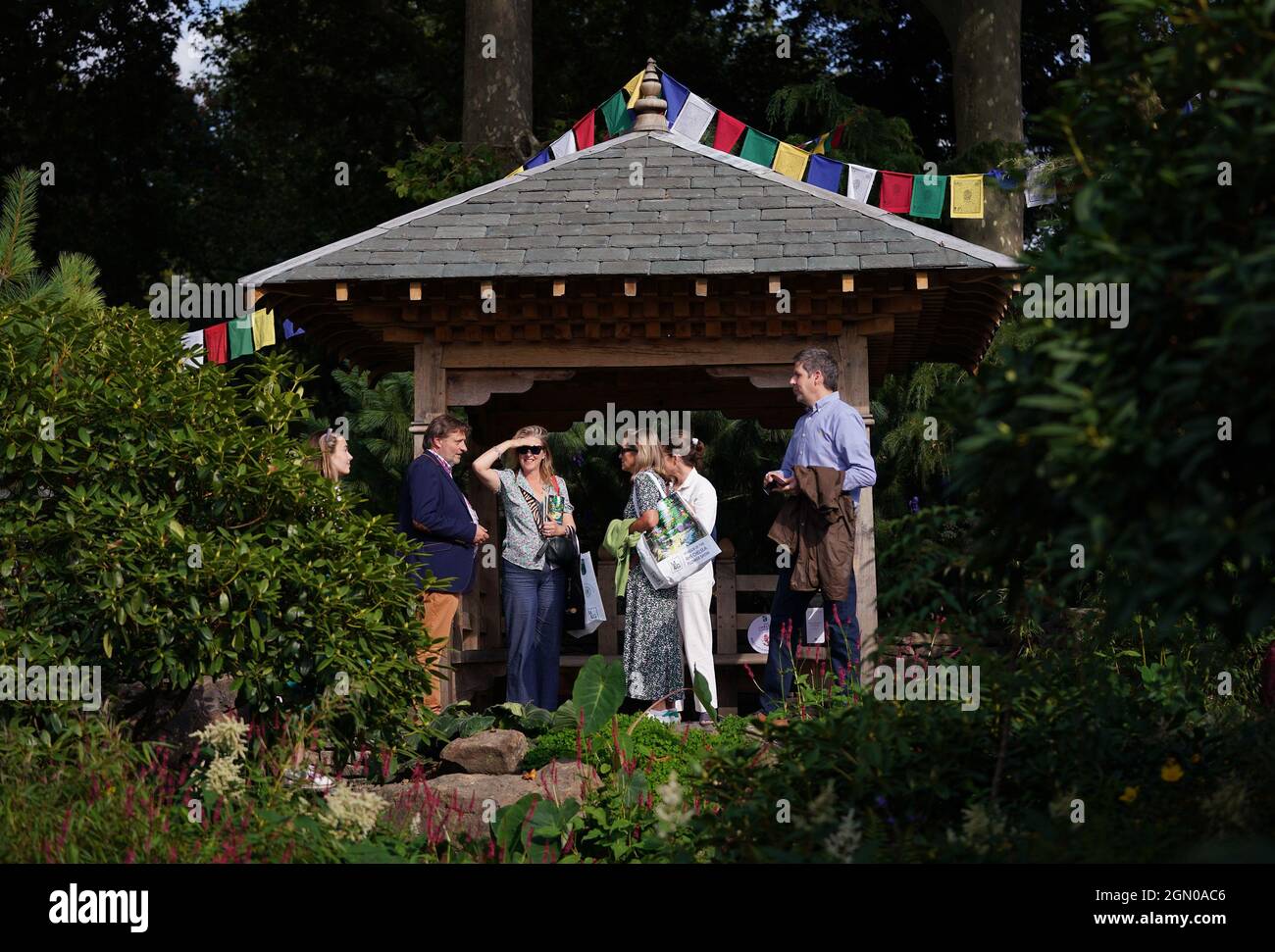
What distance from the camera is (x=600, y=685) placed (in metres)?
8.09

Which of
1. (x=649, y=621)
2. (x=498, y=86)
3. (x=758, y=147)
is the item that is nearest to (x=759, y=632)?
(x=649, y=621)

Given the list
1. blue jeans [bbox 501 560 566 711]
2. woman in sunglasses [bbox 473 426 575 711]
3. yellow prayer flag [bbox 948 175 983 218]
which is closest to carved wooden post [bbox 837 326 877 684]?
woman in sunglasses [bbox 473 426 575 711]

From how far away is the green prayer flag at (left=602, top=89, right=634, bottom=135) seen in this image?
12.4 metres

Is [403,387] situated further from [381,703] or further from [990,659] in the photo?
[990,659]

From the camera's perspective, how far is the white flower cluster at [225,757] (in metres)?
5.35

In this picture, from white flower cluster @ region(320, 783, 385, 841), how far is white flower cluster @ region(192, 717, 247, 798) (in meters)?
0.40

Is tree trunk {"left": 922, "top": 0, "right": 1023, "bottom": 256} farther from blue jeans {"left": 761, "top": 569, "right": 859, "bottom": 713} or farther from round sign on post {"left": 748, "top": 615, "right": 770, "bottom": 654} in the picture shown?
blue jeans {"left": 761, "top": 569, "right": 859, "bottom": 713}

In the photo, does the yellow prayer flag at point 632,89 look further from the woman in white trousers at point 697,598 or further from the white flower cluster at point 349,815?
the white flower cluster at point 349,815

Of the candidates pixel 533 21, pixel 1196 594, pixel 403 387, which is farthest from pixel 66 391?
pixel 533 21

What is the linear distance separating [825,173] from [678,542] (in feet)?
13.2

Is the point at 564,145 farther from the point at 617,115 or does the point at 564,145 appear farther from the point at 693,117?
the point at 693,117

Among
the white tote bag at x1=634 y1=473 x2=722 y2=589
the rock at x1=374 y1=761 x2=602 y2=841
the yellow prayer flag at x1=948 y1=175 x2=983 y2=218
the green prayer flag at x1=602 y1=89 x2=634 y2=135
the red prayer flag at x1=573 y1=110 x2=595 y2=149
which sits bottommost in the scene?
the rock at x1=374 y1=761 x2=602 y2=841

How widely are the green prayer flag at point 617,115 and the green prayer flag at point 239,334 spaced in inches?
144

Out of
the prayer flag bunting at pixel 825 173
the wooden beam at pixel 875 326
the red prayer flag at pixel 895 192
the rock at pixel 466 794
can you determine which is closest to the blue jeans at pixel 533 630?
the rock at pixel 466 794
